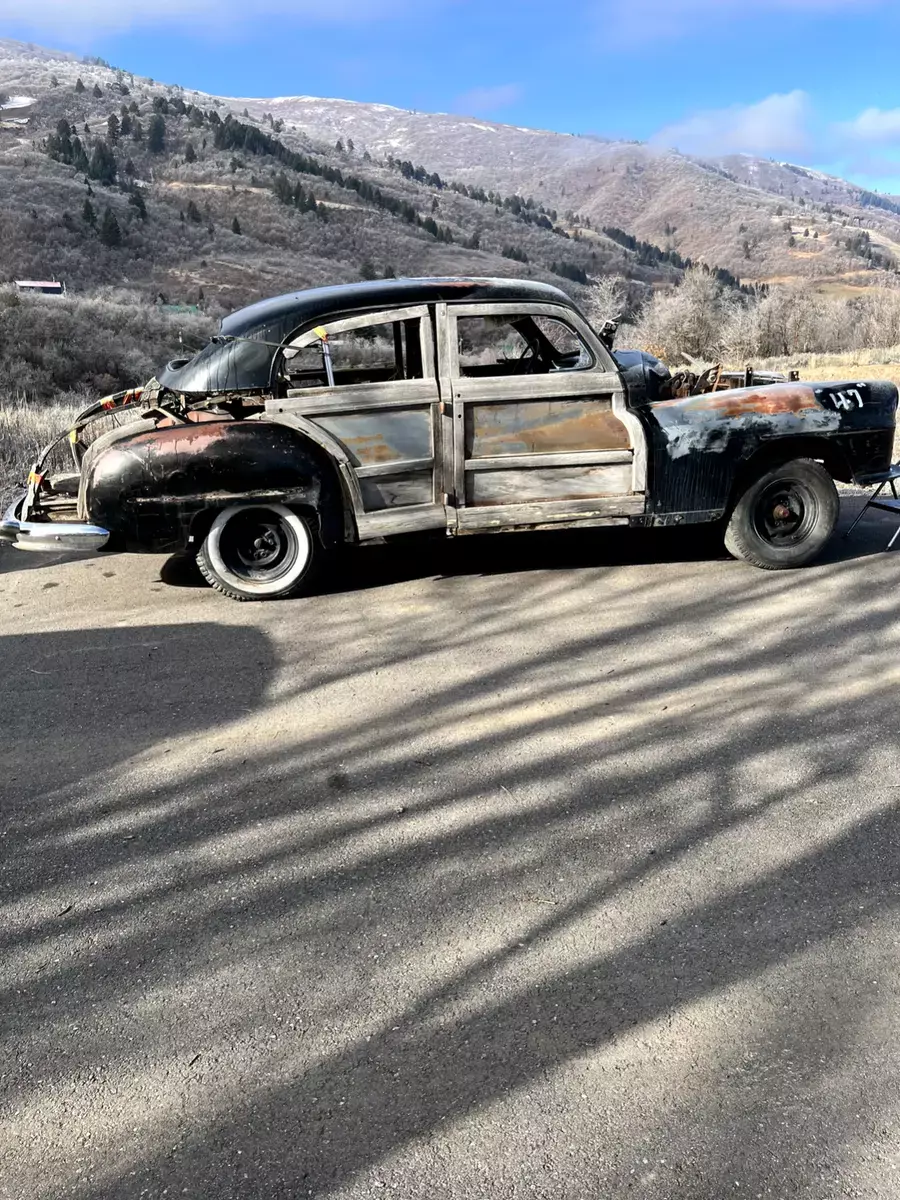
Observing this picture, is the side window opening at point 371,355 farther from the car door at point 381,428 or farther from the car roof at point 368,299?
the car roof at point 368,299

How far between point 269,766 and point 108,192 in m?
110

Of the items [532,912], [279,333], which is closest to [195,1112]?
[532,912]

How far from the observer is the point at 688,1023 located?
2.38 metres

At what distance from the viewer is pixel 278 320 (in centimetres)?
567

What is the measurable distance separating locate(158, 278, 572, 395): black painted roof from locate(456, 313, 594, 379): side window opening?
205 mm

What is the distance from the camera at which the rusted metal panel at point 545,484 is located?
228 inches

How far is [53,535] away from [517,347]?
338 cm

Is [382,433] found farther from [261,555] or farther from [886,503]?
[886,503]

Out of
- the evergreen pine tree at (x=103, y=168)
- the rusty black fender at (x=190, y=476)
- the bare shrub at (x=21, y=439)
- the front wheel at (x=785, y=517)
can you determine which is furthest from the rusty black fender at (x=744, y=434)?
the evergreen pine tree at (x=103, y=168)

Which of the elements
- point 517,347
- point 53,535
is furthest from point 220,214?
point 53,535

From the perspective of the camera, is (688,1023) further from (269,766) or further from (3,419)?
(3,419)

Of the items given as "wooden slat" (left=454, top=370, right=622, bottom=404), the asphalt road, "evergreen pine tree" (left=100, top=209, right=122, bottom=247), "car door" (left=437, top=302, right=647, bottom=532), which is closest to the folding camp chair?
the asphalt road

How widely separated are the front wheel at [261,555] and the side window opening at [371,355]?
3.00ft

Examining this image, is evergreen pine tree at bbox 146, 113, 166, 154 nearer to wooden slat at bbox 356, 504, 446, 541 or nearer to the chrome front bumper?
the chrome front bumper
